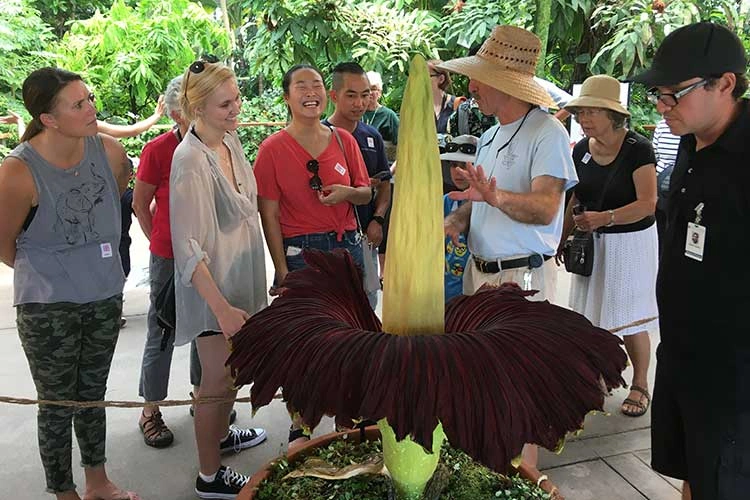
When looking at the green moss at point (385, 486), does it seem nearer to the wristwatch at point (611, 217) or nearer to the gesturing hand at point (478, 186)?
the gesturing hand at point (478, 186)

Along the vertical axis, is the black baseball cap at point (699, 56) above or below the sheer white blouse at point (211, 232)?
above

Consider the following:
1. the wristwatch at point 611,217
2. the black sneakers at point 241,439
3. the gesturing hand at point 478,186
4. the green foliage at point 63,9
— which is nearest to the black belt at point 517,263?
the gesturing hand at point 478,186

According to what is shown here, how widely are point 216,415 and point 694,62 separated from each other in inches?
58.6

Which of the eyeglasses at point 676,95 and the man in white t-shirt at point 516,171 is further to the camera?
the man in white t-shirt at point 516,171

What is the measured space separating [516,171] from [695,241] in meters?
0.50

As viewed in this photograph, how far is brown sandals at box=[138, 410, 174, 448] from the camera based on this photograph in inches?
87.0

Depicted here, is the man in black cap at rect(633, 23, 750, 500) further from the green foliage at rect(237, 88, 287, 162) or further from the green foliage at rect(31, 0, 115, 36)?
the green foliage at rect(31, 0, 115, 36)

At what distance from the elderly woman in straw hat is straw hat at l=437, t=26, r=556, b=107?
2.08ft

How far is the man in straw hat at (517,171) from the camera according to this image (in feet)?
5.09

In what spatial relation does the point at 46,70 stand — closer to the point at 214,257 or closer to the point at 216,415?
the point at 214,257

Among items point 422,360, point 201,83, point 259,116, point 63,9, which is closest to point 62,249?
point 201,83

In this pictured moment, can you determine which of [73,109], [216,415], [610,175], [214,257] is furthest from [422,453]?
[610,175]

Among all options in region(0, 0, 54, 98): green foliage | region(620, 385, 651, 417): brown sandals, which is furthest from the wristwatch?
region(0, 0, 54, 98): green foliage

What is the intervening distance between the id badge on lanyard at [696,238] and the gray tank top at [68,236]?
57.7 inches
